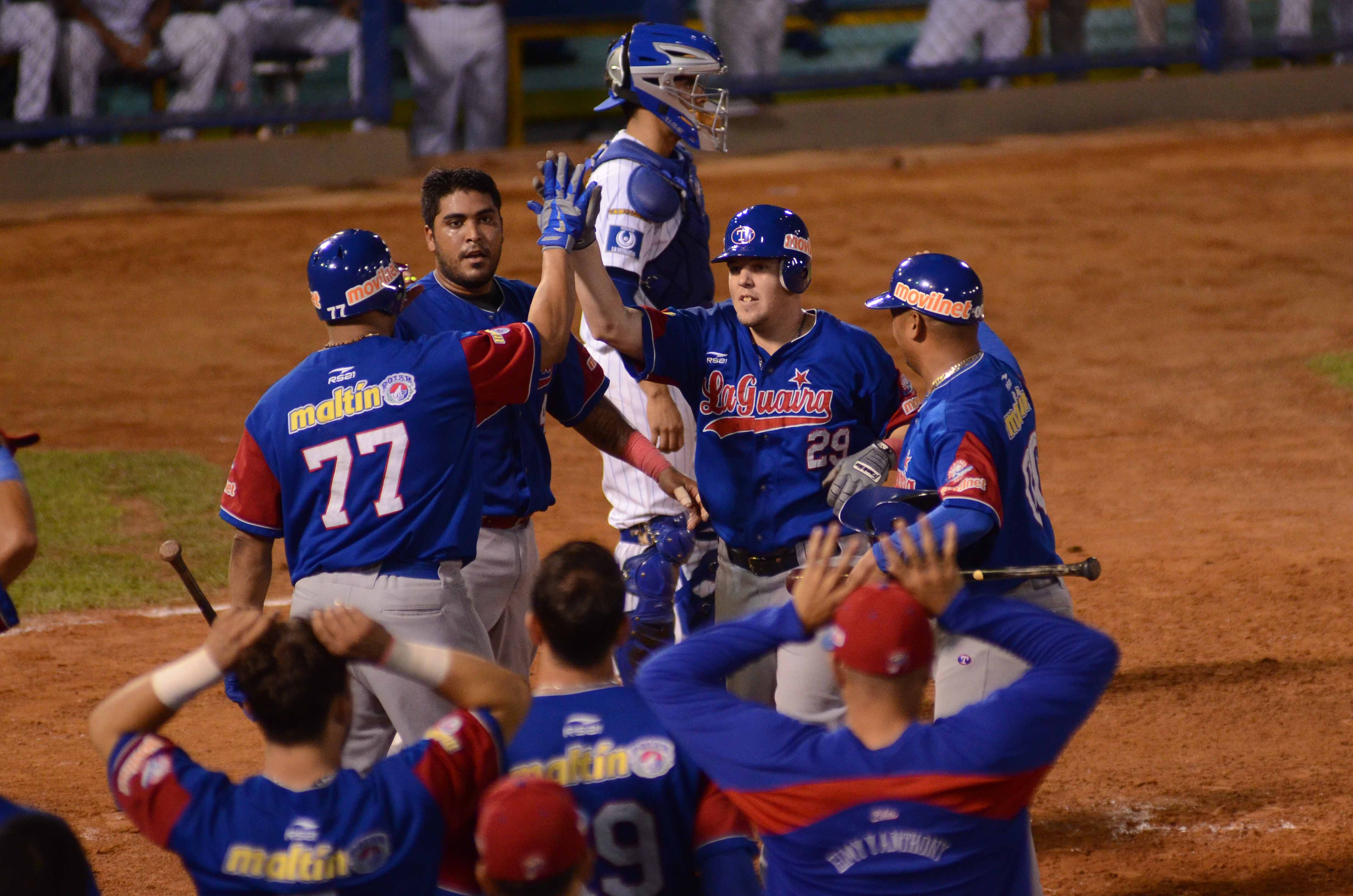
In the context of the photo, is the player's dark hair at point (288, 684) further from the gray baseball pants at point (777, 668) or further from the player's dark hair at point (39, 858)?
the gray baseball pants at point (777, 668)

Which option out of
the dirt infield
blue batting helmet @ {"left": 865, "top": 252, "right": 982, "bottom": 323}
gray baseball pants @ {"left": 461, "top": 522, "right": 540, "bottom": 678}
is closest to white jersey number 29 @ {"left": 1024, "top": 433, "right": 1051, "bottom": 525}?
blue batting helmet @ {"left": 865, "top": 252, "right": 982, "bottom": 323}

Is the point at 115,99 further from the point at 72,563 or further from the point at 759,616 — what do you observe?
the point at 759,616

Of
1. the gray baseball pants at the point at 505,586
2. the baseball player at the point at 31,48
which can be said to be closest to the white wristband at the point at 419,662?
the gray baseball pants at the point at 505,586

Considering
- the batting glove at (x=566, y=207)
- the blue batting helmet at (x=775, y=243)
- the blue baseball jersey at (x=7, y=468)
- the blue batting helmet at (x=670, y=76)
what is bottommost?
the blue baseball jersey at (x=7, y=468)

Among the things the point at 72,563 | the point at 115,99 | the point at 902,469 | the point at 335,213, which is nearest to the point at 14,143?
the point at 115,99

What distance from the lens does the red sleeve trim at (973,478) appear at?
12.1 feet

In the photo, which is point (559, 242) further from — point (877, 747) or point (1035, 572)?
point (877, 747)

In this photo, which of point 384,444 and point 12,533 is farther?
point 384,444

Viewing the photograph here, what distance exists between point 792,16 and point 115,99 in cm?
666

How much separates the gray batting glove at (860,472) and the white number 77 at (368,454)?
1.25m

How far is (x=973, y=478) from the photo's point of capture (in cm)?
371

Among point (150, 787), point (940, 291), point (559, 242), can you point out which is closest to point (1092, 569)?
point (940, 291)

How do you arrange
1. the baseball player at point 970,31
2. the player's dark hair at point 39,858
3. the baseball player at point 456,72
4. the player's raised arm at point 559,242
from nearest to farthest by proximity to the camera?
the player's dark hair at point 39,858, the player's raised arm at point 559,242, the baseball player at point 456,72, the baseball player at point 970,31

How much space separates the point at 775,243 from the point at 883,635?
86.4 inches
